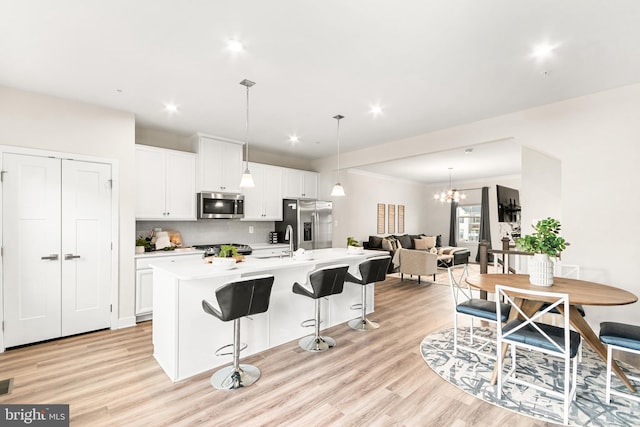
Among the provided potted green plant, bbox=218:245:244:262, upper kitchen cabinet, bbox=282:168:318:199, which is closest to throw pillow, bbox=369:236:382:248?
upper kitchen cabinet, bbox=282:168:318:199

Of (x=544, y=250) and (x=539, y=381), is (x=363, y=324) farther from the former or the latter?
(x=544, y=250)

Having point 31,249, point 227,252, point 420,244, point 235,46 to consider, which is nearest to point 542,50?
point 235,46

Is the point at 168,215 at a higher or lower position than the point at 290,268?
higher

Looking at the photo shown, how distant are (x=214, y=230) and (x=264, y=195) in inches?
44.7

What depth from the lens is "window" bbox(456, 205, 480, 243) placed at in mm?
10367

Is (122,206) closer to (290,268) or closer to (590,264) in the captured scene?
(290,268)

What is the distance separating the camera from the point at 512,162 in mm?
7234

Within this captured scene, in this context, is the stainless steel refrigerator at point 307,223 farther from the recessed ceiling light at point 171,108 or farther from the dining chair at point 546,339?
the dining chair at point 546,339

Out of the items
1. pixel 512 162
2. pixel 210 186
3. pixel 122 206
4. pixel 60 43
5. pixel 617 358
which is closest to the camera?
pixel 60 43

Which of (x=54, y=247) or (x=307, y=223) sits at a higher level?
(x=307, y=223)

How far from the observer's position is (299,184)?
6508 millimetres

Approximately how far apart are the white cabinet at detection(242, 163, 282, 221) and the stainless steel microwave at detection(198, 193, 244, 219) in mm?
247

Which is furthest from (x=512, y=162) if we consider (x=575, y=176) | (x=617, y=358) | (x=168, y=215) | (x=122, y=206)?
(x=122, y=206)

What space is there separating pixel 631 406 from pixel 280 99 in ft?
13.8
